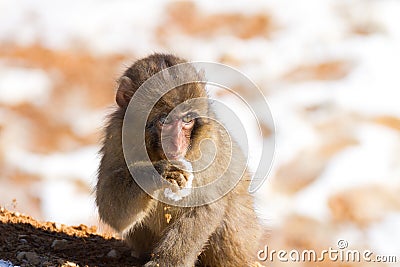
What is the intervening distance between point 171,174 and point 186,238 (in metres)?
0.43

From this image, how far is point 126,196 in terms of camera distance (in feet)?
14.2

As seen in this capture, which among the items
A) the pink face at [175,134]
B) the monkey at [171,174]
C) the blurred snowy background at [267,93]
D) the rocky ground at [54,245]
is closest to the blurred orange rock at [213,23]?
the blurred snowy background at [267,93]

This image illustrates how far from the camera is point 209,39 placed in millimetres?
11336

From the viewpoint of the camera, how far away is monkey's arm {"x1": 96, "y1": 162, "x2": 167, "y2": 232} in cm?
425

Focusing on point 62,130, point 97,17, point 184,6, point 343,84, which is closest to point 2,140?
point 62,130

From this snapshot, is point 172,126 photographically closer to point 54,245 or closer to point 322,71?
point 54,245

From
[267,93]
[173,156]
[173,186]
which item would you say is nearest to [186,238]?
[173,186]

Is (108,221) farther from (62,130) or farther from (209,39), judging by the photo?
(209,39)

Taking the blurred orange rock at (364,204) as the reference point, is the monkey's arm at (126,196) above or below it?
below

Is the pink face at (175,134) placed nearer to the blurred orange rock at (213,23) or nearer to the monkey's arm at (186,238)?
the monkey's arm at (186,238)

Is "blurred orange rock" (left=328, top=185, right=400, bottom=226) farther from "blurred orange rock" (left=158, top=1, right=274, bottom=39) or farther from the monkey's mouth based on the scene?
the monkey's mouth

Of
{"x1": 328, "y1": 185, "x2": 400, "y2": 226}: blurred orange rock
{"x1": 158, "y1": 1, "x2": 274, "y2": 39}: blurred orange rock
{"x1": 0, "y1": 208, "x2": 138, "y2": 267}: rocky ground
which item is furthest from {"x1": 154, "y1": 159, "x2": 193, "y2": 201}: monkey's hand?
{"x1": 158, "y1": 1, "x2": 274, "y2": 39}: blurred orange rock

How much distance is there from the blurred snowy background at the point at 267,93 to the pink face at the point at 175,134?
321 cm

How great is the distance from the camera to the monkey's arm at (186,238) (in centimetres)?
430
